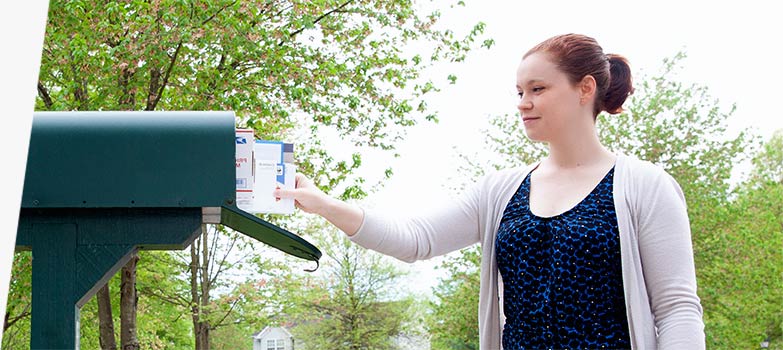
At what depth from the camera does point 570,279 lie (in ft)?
4.82

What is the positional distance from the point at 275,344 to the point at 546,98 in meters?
11.6

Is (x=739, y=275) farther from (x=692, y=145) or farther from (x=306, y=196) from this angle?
(x=306, y=196)

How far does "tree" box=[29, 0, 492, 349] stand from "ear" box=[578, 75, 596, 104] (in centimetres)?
429

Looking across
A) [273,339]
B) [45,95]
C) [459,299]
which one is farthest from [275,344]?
[45,95]

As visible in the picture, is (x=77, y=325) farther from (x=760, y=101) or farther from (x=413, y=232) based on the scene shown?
(x=760, y=101)

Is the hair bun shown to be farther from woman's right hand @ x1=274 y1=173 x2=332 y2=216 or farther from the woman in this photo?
woman's right hand @ x1=274 y1=173 x2=332 y2=216

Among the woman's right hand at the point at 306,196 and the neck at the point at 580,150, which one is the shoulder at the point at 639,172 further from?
the woman's right hand at the point at 306,196

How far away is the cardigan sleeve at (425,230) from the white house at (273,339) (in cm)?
1061

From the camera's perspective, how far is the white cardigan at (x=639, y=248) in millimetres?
1432

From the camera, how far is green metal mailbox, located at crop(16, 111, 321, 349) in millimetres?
1207

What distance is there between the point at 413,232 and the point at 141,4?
14.0 ft

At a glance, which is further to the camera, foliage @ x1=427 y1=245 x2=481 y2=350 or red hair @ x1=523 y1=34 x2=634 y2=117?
foliage @ x1=427 y1=245 x2=481 y2=350

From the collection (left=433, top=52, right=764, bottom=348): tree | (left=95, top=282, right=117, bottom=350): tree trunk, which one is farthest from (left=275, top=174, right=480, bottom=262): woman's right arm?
(left=433, top=52, right=764, bottom=348): tree

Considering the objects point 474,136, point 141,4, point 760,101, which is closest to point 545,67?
point 141,4
